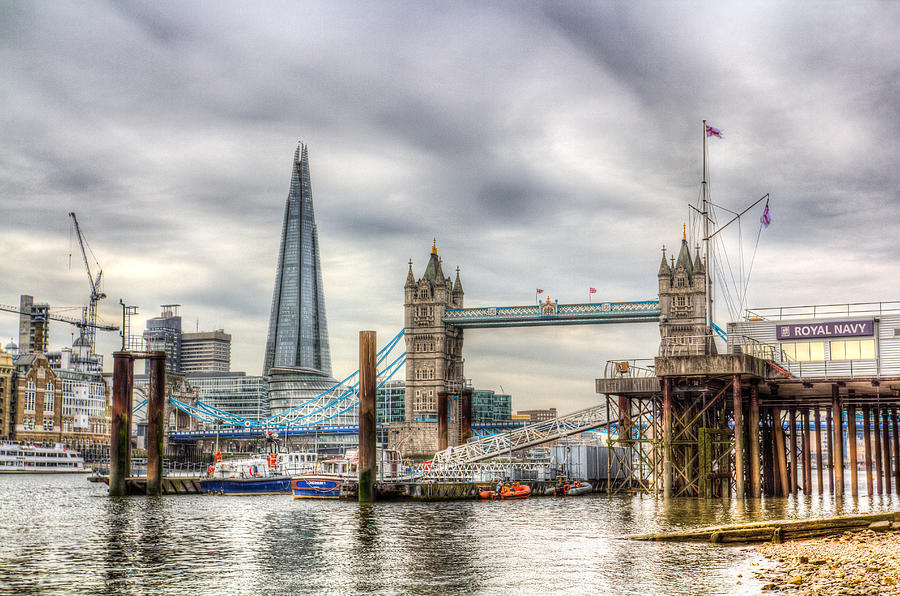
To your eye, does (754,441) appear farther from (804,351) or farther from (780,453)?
(780,453)

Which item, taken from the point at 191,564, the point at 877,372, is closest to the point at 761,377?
the point at 877,372

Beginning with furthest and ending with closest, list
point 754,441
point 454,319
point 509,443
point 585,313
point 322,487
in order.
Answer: point 454,319 < point 585,313 < point 509,443 < point 322,487 < point 754,441

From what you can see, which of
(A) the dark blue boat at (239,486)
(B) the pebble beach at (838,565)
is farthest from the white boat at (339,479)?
(B) the pebble beach at (838,565)

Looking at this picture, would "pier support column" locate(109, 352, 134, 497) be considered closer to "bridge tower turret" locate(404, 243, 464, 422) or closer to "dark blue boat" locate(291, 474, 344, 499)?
"dark blue boat" locate(291, 474, 344, 499)

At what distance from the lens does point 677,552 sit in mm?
33969

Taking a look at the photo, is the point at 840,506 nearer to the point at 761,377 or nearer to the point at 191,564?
the point at 761,377

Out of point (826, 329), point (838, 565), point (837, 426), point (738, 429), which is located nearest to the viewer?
point (838, 565)

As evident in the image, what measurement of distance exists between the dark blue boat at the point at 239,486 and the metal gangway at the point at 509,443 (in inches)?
476

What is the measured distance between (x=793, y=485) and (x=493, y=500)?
73.6 feet

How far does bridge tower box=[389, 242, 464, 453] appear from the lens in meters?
166

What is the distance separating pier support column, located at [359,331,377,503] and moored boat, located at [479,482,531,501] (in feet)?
44.4

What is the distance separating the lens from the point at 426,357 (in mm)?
168875

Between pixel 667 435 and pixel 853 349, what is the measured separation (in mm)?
12878

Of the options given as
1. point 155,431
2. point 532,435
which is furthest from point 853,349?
point 155,431
